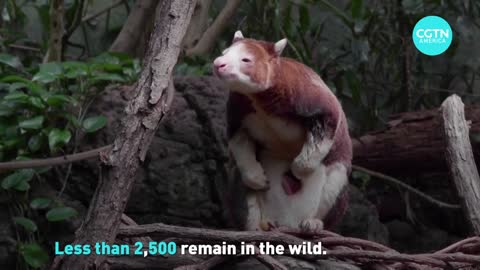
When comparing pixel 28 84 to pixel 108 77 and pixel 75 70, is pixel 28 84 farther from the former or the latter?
pixel 108 77

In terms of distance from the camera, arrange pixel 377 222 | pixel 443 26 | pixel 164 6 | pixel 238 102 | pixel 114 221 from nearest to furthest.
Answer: pixel 114 221
pixel 164 6
pixel 238 102
pixel 443 26
pixel 377 222

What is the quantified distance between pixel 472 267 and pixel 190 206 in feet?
6.36

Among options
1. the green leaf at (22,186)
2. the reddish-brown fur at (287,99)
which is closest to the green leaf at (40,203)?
the green leaf at (22,186)

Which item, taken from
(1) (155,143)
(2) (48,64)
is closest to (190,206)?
(1) (155,143)

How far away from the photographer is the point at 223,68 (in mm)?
3393

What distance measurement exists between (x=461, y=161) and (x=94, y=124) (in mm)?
2065

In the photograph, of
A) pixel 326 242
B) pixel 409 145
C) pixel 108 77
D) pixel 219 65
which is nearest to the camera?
pixel 326 242

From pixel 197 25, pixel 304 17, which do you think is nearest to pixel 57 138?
pixel 197 25

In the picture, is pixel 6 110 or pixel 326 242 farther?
pixel 6 110

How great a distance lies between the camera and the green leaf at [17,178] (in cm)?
464

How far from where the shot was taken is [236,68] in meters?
3.44

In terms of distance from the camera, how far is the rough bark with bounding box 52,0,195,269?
2.90 meters

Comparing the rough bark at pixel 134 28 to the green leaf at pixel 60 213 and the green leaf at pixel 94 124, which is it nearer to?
the green leaf at pixel 94 124

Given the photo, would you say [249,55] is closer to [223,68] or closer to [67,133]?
[223,68]
